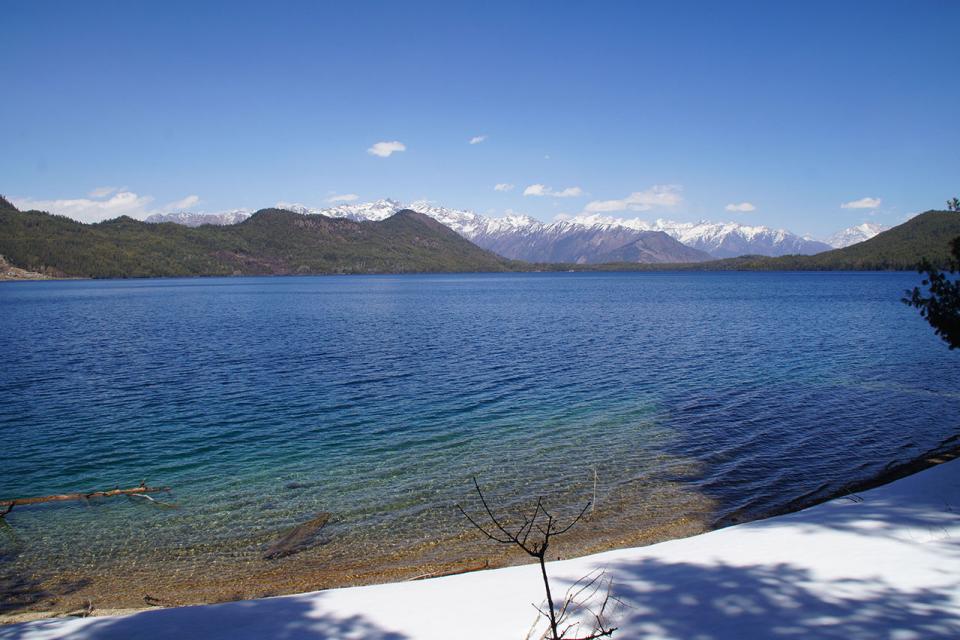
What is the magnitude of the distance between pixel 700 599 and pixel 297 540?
9165 mm

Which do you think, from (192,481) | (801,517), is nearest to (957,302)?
(801,517)

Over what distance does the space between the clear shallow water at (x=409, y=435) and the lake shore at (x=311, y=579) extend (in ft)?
0.67

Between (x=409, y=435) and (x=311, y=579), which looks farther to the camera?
(x=409, y=435)

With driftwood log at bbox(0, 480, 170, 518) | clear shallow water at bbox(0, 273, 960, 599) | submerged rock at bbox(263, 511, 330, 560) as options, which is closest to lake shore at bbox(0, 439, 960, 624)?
clear shallow water at bbox(0, 273, 960, 599)

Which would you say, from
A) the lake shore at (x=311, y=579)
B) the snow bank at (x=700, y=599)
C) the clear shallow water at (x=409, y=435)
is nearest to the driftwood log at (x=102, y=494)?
the clear shallow water at (x=409, y=435)

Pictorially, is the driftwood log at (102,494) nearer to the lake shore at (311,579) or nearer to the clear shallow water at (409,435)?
the clear shallow water at (409,435)

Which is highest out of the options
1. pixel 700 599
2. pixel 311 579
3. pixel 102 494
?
pixel 700 599

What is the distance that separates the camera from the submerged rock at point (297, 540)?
12039 mm

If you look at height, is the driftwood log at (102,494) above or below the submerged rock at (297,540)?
above

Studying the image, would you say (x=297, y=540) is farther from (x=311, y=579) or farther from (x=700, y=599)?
(x=700, y=599)

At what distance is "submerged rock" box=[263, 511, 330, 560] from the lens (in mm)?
12039

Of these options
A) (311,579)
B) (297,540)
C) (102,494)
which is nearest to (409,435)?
(297,540)

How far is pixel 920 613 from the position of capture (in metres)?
5.70

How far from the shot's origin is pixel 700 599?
6.57 metres
